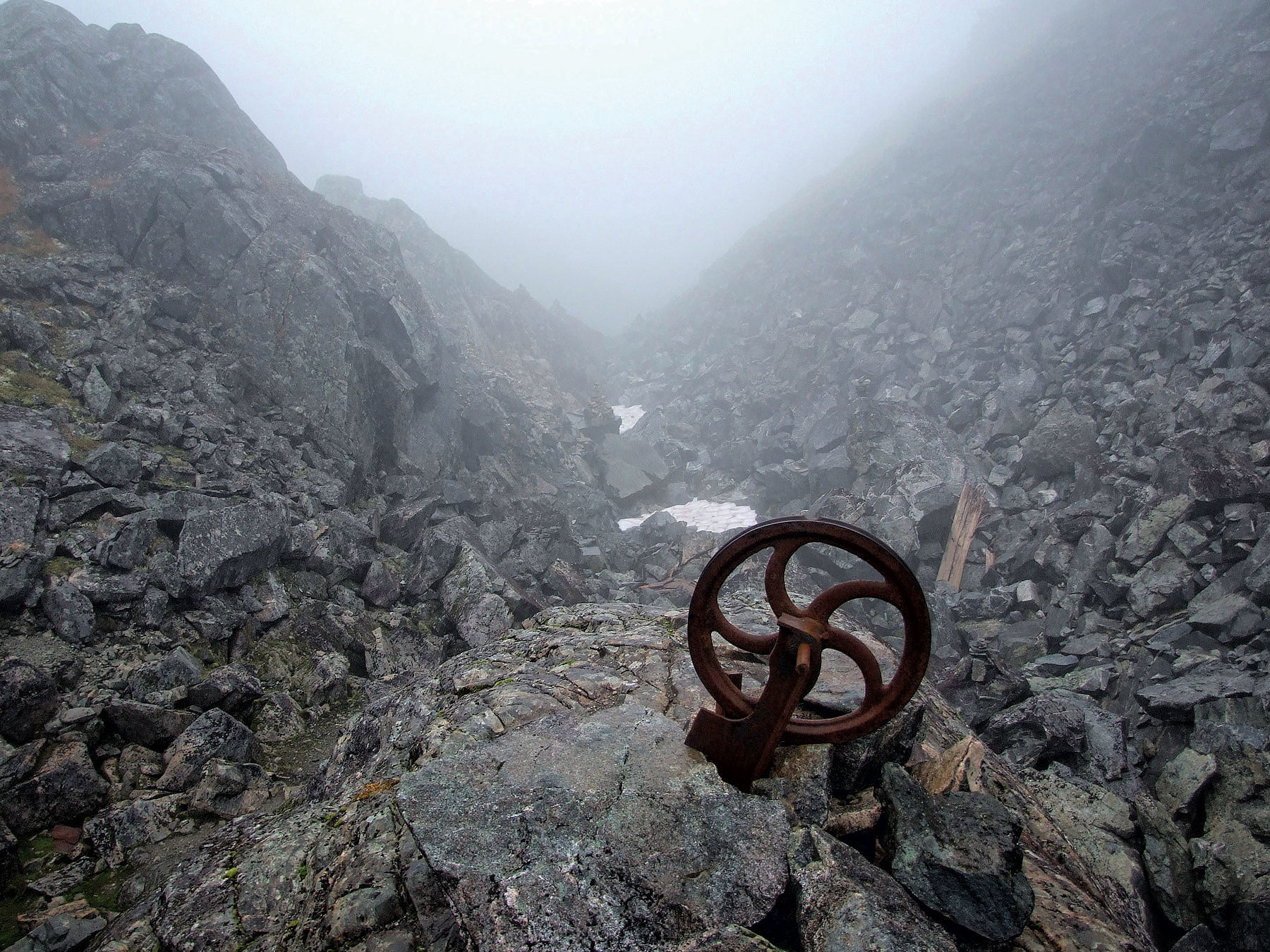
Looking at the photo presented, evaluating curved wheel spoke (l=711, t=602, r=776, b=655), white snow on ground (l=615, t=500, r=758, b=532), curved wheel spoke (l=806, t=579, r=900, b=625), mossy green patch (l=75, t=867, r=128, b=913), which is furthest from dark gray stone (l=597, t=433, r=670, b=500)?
curved wheel spoke (l=806, t=579, r=900, b=625)

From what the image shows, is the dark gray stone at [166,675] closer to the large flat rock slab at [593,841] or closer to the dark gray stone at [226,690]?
the dark gray stone at [226,690]

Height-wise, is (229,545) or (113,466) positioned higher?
(113,466)

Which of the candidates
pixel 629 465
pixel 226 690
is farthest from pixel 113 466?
pixel 629 465

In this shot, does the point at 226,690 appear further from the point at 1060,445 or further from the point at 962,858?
the point at 1060,445

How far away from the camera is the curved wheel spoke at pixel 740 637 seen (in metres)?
3.62

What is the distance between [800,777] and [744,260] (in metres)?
52.9

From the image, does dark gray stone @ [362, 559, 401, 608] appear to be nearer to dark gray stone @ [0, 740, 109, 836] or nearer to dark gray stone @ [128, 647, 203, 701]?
dark gray stone @ [128, 647, 203, 701]

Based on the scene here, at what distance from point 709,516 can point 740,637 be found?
62.0 feet

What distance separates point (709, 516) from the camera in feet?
73.7

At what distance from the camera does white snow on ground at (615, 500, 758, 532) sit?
21.2 meters

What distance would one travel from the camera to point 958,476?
16.1m

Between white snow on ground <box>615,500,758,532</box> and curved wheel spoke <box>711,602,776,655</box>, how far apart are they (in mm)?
16571

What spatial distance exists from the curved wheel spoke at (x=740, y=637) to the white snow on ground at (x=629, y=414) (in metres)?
32.2

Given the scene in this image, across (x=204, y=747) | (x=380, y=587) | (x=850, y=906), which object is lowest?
(x=850, y=906)
